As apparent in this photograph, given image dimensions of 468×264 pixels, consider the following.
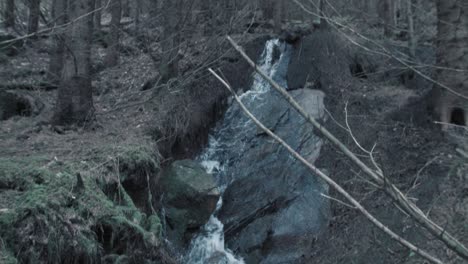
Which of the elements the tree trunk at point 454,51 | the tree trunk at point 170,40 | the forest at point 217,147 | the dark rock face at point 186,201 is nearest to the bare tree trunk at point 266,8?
the forest at point 217,147

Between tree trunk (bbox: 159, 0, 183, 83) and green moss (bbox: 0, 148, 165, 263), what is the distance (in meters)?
4.44

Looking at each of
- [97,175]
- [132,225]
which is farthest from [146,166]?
[132,225]

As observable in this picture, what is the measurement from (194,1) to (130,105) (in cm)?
302

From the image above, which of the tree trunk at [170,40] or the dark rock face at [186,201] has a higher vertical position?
the tree trunk at [170,40]

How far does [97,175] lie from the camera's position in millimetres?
6418

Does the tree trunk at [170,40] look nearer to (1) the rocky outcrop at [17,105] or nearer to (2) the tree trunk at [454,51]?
(1) the rocky outcrop at [17,105]

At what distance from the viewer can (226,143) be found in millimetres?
10672

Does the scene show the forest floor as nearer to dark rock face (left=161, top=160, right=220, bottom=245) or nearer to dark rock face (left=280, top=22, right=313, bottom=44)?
dark rock face (left=161, top=160, right=220, bottom=245)

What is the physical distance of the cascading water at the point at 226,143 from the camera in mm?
8133

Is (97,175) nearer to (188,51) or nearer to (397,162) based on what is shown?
(397,162)

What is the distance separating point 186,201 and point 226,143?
2.60 m

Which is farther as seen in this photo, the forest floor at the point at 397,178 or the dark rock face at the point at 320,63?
the dark rock face at the point at 320,63

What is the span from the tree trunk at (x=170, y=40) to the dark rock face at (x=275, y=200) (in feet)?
8.05

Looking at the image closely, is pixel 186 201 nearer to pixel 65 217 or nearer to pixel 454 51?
pixel 65 217
